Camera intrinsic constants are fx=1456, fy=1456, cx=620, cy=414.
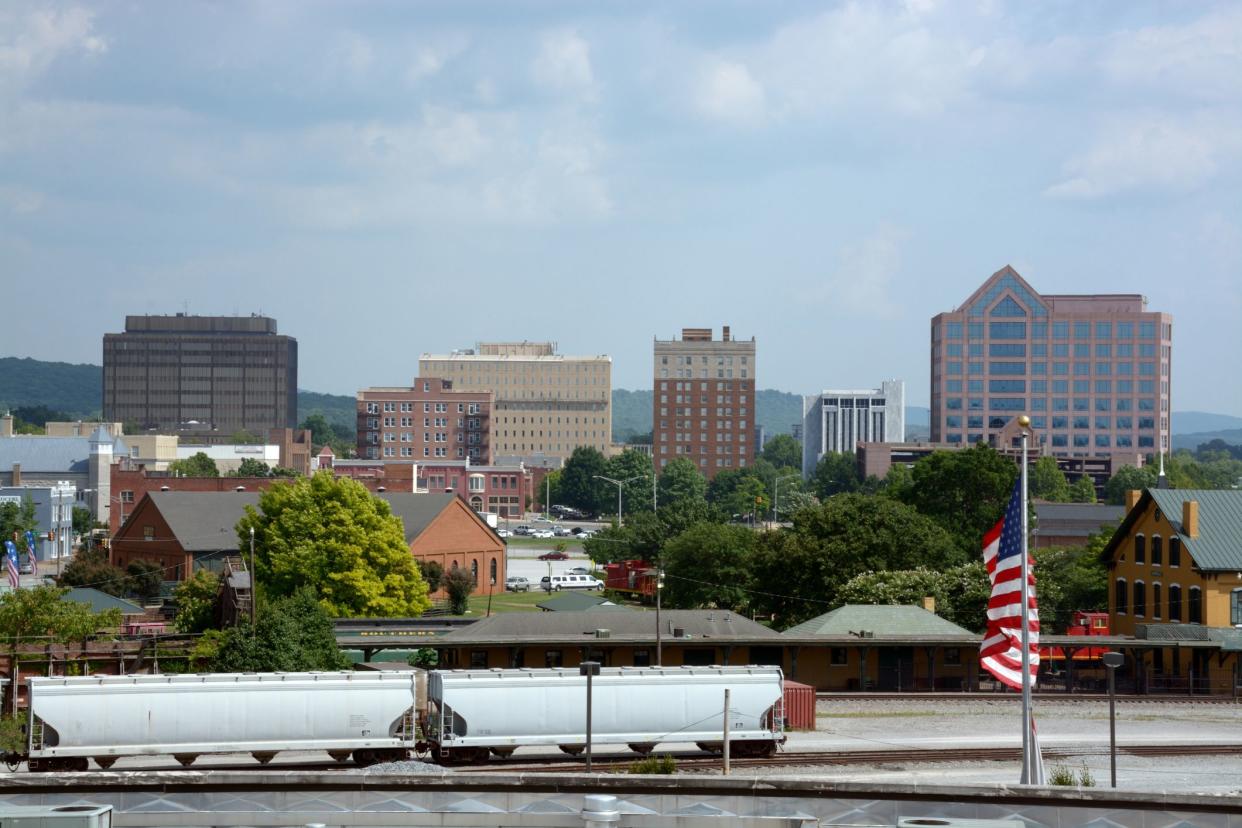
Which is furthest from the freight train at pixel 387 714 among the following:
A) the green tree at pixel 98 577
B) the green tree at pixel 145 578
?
the green tree at pixel 145 578

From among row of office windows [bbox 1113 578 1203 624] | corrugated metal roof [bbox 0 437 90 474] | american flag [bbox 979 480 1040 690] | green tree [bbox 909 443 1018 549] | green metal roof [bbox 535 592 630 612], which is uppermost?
corrugated metal roof [bbox 0 437 90 474]

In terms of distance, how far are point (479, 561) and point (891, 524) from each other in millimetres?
40712

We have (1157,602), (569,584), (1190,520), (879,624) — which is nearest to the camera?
(879,624)

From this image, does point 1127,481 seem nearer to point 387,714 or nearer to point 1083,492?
point 1083,492

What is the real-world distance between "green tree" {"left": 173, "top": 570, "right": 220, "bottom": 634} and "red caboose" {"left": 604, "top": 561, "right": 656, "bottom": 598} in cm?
3458

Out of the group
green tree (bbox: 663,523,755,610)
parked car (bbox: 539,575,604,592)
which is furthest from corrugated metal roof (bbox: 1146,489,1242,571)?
parked car (bbox: 539,575,604,592)

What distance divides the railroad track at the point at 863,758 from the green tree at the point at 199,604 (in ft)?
106

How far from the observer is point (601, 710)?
144 ft

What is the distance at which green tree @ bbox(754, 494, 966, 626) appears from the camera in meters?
80.1

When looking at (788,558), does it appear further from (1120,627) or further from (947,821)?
(947,821)

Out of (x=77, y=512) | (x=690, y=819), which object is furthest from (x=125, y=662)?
(x=77, y=512)

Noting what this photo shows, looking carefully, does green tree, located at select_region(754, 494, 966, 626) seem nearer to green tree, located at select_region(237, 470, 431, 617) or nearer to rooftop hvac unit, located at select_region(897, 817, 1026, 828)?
green tree, located at select_region(237, 470, 431, 617)

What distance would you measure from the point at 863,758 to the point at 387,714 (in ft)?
47.6

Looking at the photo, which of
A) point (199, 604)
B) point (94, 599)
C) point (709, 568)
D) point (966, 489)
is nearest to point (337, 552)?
point (199, 604)
